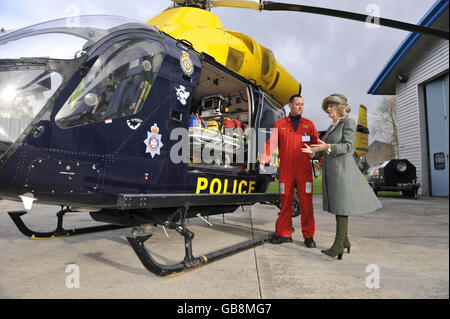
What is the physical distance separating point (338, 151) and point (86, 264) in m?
2.67

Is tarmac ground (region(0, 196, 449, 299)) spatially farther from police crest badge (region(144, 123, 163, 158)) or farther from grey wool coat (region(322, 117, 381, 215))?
police crest badge (region(144, 123, 163, 158))

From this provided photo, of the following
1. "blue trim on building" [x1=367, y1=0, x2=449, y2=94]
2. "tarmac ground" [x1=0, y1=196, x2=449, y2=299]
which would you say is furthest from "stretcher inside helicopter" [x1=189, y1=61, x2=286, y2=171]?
"blue trim on building" [x1=367, y1=0, x2=449, y2=94]

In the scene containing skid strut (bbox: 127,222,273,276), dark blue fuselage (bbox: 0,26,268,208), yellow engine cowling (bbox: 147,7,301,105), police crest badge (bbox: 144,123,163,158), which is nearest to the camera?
dark blue fuselage (bbox: 0,26,268,208)

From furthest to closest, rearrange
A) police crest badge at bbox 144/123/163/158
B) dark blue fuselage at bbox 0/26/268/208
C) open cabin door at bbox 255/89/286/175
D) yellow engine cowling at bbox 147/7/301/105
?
yellow engine cowling at bbox 147/7/301/105 → open cabin door at bbox 255/89/286/175 → police crest badge at bbox 144/123/163/158 → dark blue fuselage at bbox 0/26/268/208

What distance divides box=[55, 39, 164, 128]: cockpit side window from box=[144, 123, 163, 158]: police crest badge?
0.76 feet

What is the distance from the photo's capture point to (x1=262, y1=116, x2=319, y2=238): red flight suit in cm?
358

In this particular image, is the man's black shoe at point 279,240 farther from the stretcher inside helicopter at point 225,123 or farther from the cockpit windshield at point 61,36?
the cockpit windshield at point 61,36

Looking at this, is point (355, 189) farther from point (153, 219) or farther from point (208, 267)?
point (153, 219)

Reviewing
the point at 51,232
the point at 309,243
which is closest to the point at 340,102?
the point at 309,243

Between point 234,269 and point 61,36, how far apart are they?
8.32ft

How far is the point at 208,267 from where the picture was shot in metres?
2.68

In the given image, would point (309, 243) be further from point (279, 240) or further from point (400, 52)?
point (400, 52)

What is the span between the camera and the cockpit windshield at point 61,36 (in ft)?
7.71

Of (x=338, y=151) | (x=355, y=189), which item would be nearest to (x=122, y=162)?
(x=338, y=151)
